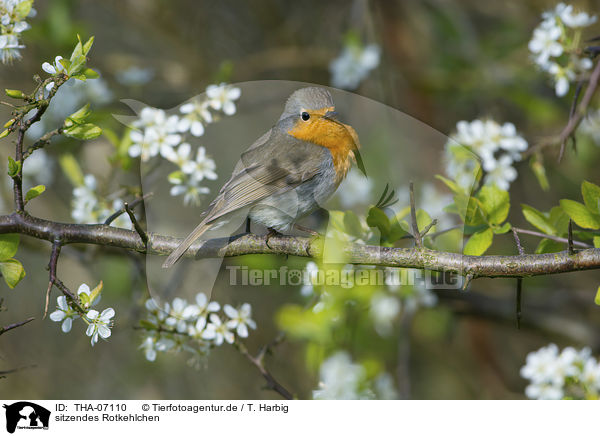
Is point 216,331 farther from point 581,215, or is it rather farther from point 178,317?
point 581,215

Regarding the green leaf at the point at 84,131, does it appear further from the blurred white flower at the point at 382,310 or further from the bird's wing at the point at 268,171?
the blurred white flower at the point at 382,310

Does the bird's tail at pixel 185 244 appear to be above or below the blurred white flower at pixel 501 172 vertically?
below

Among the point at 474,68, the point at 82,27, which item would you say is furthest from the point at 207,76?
the point at 474,68

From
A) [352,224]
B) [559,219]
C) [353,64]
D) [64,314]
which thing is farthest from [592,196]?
[353,64]

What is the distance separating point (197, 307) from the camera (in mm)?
2326

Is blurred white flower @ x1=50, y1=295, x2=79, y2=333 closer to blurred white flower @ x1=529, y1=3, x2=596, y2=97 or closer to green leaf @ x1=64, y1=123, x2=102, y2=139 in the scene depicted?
green leaf @ x1=64, y1=123, x2=102, y2=139

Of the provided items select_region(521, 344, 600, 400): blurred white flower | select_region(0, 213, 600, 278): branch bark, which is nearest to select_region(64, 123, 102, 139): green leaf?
select_region(0, 213, 600, 278): branch bark

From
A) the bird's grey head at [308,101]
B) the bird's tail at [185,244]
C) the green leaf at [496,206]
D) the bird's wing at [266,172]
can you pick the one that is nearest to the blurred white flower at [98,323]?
the bird's tail at [185,244]

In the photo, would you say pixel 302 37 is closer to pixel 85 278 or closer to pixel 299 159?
pixel 85 278

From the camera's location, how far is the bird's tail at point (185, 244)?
2059 millimetres

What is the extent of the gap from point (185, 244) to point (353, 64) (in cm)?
235

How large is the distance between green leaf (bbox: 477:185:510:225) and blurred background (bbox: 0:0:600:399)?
1.28 feet

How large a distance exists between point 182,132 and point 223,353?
2.97 metres

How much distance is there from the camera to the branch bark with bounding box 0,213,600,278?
1.92 m
